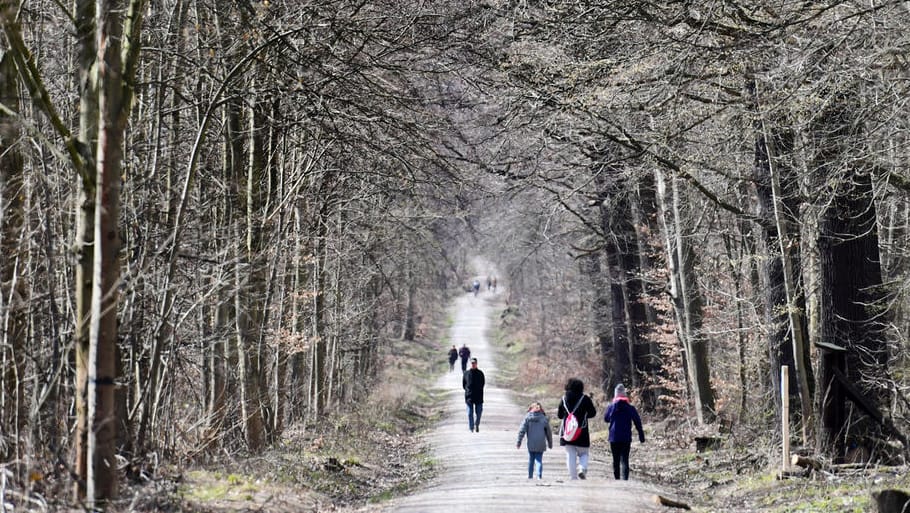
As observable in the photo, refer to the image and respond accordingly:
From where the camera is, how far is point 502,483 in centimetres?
1474

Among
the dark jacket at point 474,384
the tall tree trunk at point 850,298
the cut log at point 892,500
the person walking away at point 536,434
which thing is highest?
the tall tree trunk at point 850,298

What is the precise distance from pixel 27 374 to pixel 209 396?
5967 millimetres

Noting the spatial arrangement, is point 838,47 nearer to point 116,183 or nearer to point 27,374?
point 116,183

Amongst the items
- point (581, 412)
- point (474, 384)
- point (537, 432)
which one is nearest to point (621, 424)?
point (581, 412)

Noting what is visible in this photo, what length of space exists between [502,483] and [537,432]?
86 centimetres

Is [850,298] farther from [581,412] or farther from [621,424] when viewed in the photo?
[581,412]

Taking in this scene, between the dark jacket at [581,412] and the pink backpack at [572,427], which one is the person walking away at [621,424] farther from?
the pink backpack at [572,427]

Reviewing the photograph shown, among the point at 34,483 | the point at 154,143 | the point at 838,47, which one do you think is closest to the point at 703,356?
the point at 838,47

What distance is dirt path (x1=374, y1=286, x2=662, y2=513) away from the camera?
493 inches

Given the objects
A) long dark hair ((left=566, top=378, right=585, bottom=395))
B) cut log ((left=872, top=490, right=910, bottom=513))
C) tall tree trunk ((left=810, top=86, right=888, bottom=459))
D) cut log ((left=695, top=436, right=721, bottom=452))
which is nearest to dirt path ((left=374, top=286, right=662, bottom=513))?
long dark hair ((left=566, top=378, right=585, bottom=395))

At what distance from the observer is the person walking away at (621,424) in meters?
14.8

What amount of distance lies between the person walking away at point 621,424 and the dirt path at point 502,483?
1.00ft

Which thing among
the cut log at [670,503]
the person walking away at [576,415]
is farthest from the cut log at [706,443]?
the cut log at [670,503]

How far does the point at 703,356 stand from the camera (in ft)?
75.9
